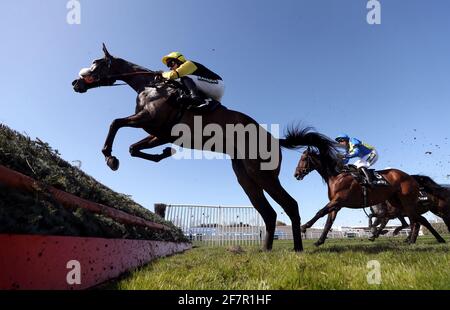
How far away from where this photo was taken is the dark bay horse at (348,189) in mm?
7996

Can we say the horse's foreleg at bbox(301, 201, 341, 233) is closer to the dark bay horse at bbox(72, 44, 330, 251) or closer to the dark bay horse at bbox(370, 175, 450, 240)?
the dark bay horse at bbox(72, 44, 330, 251)

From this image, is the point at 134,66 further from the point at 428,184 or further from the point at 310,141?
the point at 428,184

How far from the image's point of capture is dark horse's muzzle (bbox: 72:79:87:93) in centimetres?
496

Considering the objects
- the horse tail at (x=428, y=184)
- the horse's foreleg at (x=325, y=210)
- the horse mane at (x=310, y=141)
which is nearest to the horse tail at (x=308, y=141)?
the horse mane at (x=310, y=141)

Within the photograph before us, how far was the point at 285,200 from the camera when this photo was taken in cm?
531

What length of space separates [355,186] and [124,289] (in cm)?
728

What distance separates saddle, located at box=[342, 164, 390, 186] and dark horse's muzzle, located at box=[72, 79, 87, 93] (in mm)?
6242

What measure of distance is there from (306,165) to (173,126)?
506 cm

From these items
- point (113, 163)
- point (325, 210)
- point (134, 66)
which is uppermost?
point (134, 66)

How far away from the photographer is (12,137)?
2754mm

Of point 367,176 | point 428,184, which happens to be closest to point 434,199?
point 428,184

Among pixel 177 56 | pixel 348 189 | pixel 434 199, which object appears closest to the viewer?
pixel 177 56
